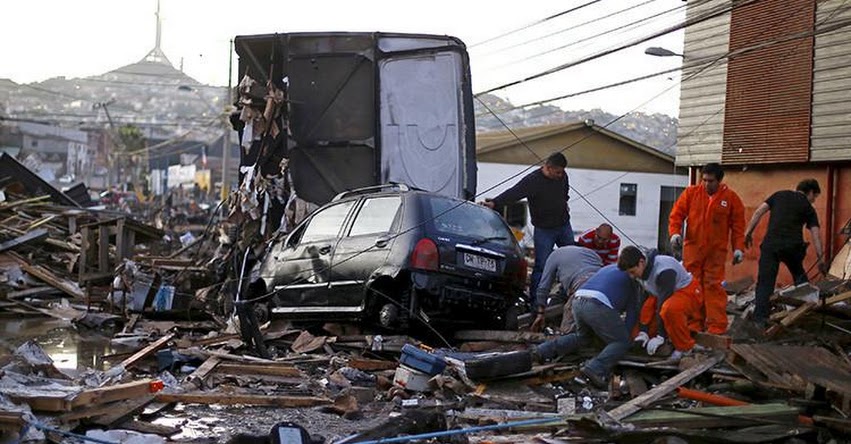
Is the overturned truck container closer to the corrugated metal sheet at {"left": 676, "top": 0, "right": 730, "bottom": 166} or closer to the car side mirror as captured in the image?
the car side mirror

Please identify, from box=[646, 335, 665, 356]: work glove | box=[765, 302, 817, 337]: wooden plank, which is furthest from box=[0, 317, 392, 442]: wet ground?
box=[765, 302, 817, 337]: wooden plank

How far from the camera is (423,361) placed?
7918 mm

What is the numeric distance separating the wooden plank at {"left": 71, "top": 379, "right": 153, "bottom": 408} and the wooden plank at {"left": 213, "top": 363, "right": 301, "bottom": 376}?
4.71 feet

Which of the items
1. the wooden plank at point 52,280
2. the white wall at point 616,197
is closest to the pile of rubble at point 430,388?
the wooden plank at point 52,280

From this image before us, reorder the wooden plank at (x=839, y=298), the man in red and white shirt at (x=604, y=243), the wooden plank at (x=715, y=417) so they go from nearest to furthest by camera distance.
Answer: the wooden plank at (x=715, y=417)
the wooden plank at (x=839, y=298)
the man in red and white shirt at (x=604, y=243)

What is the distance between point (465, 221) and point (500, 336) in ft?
4.09

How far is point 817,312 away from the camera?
28.9ft

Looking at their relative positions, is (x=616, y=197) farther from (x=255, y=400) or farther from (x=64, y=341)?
(x=255, y=400)

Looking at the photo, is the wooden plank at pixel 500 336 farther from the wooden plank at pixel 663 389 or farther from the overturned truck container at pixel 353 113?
the overturned truck container at pixel 353 113

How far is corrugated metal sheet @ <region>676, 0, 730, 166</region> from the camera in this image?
63.1 feet

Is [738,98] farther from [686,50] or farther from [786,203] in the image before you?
[786,203]

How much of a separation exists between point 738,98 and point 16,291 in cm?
1338

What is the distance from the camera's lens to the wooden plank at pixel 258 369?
27.6 feet

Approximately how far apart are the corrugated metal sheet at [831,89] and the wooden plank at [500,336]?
31.8 ft
